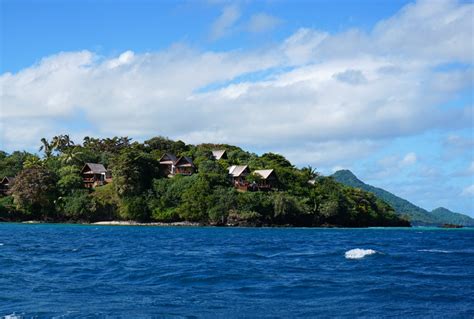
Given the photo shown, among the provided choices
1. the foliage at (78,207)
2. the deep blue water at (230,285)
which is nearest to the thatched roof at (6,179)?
the foliage at (78,207)

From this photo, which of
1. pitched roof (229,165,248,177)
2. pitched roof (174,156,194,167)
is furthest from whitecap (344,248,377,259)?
pitched roof (174,156,194,167)

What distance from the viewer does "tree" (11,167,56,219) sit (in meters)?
94.4

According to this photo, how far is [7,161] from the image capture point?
11738 centimetres

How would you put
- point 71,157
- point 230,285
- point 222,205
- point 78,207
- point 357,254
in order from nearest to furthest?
point 230,285 → point 357,254 → point 222,205 → point 78,207 → point 71,157

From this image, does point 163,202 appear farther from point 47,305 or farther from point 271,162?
point 47,305

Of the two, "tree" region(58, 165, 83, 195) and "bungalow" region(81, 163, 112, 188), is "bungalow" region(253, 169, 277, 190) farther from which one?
"tree" region(58, 165, 83, 195)

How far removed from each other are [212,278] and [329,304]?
663cm

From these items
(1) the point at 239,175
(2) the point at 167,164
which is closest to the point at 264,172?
(1) the point at 239,175

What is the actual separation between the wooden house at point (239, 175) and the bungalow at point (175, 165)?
887 centimetres

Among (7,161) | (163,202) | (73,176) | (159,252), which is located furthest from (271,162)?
(159,252)

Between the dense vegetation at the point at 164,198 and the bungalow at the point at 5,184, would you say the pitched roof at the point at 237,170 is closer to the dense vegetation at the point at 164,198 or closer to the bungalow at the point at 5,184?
the dense vegetation at the point at 164,198

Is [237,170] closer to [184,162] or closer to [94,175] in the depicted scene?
[184,162]

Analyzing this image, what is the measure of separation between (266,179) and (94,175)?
35.2m

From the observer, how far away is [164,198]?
9781 cm
